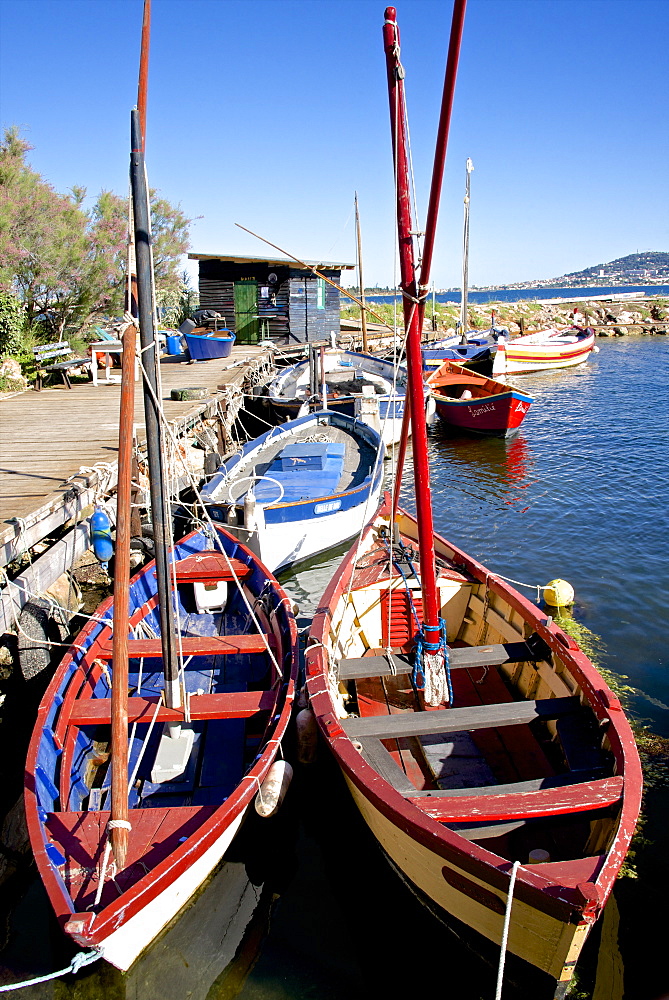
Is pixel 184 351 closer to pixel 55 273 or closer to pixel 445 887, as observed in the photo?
pixel 55 273

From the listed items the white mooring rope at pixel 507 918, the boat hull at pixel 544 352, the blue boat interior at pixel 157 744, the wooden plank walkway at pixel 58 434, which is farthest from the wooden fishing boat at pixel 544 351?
the white mooring rope at pixel 507 918

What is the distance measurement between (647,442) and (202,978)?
20.7 meters

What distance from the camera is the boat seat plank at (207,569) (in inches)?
305

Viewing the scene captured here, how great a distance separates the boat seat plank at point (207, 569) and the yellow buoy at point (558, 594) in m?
5.06

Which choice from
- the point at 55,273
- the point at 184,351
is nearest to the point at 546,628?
the point at 55,273

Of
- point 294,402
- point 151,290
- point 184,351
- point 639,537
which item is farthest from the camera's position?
point 184,351

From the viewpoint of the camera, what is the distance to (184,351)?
25297mm

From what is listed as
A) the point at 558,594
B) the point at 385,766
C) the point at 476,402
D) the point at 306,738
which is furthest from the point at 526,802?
the point at 476,402

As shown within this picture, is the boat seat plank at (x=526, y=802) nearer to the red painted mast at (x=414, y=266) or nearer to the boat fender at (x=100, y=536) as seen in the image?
the red painted mast at (x=414, y=266)

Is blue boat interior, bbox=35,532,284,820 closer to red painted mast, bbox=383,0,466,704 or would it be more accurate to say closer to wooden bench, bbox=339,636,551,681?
wooden bench, bbox=339,636,551,681

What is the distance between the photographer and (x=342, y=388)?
20969 mm

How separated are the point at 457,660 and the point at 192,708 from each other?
2.47 m

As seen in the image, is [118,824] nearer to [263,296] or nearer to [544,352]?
[263,296]

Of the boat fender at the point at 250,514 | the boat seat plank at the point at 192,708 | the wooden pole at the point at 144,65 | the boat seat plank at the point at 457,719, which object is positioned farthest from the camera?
the boat fender at the point at 250,514
